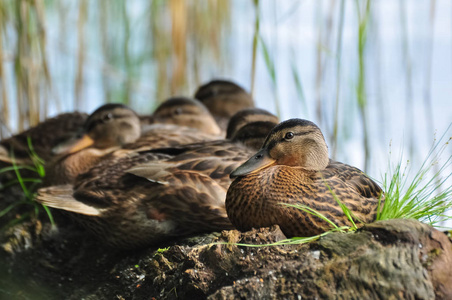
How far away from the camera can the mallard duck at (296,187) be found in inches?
120

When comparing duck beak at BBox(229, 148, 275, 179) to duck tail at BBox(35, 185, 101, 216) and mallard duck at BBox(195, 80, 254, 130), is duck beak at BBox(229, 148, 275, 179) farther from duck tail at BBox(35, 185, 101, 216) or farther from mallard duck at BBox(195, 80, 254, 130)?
mallard duck at BBox(195, 80, 254, 130)

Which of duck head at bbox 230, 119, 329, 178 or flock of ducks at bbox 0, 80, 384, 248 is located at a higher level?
duck head at bbox 230, 119, 329, 178

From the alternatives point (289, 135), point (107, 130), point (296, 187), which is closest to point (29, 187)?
point (107, 130)

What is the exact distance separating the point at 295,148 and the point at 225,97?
11.6 feet

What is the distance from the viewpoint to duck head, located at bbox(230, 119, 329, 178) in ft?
11.1

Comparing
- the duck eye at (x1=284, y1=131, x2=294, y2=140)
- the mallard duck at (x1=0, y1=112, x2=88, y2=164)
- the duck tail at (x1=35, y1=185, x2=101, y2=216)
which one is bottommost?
the duck tail at (x1=35, y1=185, x2=101, y2=216)

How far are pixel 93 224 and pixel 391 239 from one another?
205cm

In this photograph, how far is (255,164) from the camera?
3305 mm

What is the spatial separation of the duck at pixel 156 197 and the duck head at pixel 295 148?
0.49 metres

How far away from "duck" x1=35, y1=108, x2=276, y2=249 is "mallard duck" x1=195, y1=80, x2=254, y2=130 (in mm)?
2779

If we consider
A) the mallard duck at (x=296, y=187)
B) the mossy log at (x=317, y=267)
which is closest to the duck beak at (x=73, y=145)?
the mossy log at (x=317, y=267)

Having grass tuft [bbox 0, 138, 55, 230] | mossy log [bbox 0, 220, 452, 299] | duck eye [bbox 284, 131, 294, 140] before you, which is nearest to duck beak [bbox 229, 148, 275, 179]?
duck eye [bbox 284, 131, 294, 140]

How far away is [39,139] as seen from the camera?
524 centimetres

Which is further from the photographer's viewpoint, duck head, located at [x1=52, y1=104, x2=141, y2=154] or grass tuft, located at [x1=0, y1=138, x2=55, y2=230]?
duck head, located at [x1=52, y1=104, x2=141, y2=154]
